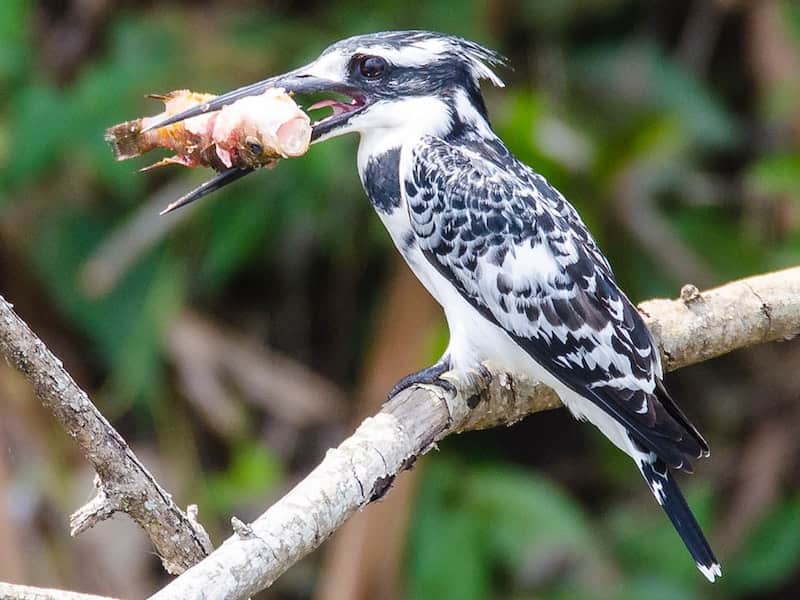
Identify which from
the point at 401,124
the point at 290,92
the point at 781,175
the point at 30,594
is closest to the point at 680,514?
the point at 401,124

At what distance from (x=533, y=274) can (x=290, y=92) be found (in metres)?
0.52

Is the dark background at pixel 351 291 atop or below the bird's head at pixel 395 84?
below

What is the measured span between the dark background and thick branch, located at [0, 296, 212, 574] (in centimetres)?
139

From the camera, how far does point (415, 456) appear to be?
6.07 feet

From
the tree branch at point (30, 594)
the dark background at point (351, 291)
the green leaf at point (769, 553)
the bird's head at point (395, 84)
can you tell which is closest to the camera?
the tree branch at point (30, 594)

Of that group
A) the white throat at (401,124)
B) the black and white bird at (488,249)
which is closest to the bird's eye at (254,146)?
the black and white bird at (488,249)

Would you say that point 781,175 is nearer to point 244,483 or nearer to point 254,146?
point 244,483

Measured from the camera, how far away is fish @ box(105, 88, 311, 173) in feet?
6.66

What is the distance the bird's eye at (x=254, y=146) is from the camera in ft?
6.64

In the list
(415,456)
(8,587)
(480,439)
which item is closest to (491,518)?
(480,439)

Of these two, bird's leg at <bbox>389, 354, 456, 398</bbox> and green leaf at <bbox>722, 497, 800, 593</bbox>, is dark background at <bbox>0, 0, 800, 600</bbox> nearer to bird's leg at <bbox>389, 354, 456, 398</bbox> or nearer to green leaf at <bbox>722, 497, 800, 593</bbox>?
green leaf at <bbox>722, 497, 800, 593</bbox>

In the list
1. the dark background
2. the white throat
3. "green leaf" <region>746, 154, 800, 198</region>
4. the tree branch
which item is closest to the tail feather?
the white throat

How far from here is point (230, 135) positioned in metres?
2.04

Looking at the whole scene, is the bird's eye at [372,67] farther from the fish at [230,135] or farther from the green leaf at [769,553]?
the green leaf at [769,553]
